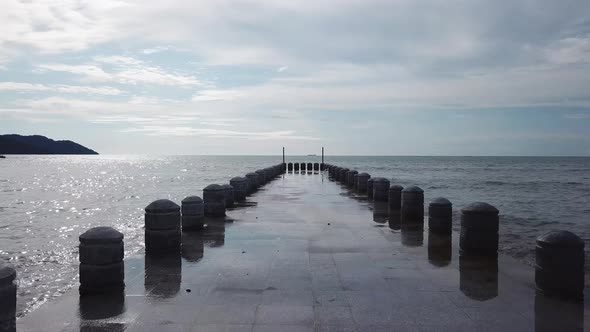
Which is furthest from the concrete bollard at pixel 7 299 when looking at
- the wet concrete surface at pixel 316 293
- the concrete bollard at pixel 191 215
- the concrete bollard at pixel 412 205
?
the concrete bollard at pixel 412 205

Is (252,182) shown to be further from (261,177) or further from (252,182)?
(261,177)

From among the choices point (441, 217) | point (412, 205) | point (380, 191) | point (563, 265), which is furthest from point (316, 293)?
point (380, 191)

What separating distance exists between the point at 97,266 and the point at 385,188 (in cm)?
1546

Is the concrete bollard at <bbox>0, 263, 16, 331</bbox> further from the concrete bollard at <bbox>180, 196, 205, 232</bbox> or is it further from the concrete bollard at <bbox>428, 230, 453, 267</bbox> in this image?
the concrete bollard at <bbox>180, 196, 205, 232</bbox>

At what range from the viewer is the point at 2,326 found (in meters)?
5.37

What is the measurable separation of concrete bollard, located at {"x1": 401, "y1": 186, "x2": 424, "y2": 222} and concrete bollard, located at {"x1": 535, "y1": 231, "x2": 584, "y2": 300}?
764cm

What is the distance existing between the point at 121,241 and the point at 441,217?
817cm

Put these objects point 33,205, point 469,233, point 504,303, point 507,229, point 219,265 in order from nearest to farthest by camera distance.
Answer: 1. point 504,303
2. point 219,265
3. point 469,233
4. point 507,229
5. point 33,205

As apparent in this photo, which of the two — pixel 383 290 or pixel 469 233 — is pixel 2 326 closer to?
pixel 383 290

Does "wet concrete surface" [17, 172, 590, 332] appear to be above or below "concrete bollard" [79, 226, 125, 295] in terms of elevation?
below

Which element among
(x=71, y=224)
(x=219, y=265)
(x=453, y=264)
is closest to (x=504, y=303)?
(x=453, y=264)

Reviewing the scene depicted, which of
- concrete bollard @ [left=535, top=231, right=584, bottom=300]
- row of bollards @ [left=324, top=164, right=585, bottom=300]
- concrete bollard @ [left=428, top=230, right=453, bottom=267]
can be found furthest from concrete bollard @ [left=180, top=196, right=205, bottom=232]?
concrete bollard @ [left=535, top=231, right=584, bottom=300]

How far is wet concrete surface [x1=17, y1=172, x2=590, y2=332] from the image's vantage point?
624 cm

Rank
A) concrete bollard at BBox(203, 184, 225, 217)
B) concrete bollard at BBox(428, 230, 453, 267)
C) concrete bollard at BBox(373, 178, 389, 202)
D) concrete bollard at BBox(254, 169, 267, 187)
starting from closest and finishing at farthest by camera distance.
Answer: concrete bollard at BBox(428, 230, 453, 267)
concrete bollard at BBox(203, 184, 225, 217)
concrete bollard at BBox(373, 178, 389, 202)
concrete bollard at BBox(254, 169, 267, 187)
